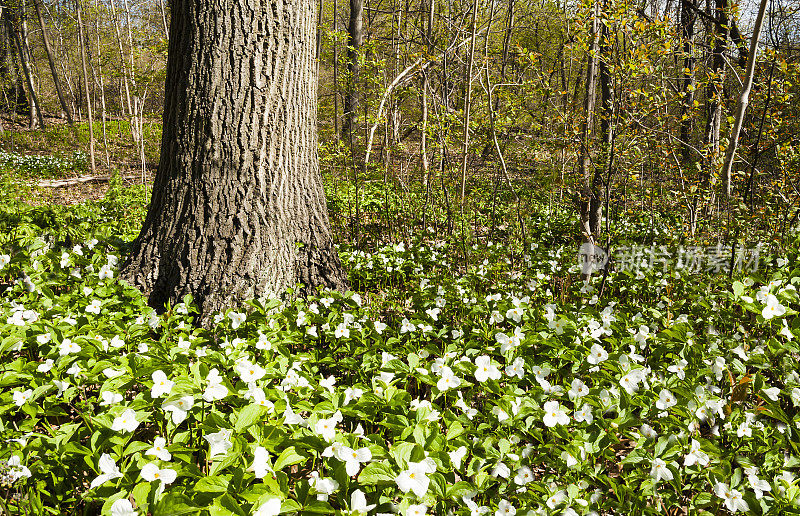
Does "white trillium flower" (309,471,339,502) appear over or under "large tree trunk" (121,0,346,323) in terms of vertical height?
under

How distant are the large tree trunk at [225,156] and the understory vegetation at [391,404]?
23 centimetres

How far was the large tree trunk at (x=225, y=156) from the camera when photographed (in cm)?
271

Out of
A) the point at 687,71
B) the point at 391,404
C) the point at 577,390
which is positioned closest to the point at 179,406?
the point at 391,404

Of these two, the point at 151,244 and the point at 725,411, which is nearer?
the point at 725,411

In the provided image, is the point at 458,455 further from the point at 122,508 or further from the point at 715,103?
the point at 715,103

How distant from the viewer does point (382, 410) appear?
1.88 m

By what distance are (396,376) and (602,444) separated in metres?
0.83

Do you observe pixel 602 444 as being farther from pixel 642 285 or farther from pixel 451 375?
pixel 642 285

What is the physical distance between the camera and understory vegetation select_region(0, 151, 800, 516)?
→ 143 cm

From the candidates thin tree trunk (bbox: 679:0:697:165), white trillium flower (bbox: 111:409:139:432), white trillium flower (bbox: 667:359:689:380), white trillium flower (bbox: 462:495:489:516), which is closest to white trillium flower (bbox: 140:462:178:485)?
white trillium flower (bbox: 111:409:139:432)

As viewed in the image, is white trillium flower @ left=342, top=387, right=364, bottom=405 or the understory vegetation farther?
white trillium flower @ left=342, top=387, right=364, bottom=405

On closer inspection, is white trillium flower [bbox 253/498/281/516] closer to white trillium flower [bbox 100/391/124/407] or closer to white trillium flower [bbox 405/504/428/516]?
white trillium flower [bbox 405/504/428/516]

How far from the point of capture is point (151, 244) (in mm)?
2893

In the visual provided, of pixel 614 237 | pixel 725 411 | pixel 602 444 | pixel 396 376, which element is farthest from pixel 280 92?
pixel 614 237
